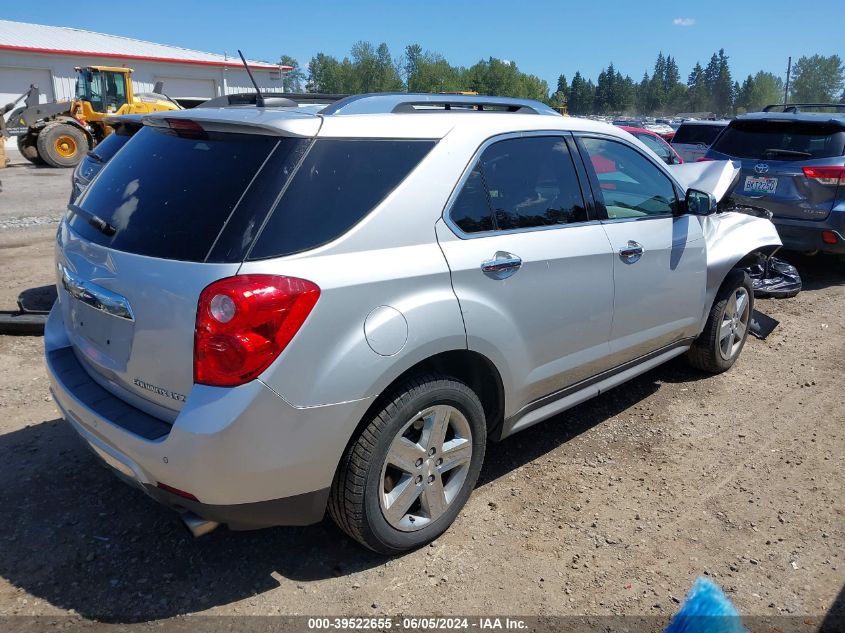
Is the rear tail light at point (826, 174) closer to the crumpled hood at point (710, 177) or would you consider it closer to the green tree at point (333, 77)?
the crumpled hood at point (710, 177)

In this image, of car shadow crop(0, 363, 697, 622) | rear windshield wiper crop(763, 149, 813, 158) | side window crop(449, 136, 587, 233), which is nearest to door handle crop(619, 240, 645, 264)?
side window crop(449, 136, 587, 233)

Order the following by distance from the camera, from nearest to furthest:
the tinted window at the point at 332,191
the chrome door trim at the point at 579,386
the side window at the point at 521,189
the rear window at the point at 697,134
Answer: the tinted window at the point at 332,191
the side window at the point at 521,189
the chrome door trim at the point at 579,386
the rear window at the point at 697,134

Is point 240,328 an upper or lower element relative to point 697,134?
lower

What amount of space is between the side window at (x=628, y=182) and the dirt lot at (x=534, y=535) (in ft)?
4.45

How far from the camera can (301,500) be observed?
2543 mm

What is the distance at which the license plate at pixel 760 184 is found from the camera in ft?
25.2

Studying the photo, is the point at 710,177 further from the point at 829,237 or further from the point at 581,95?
the point at 581,95

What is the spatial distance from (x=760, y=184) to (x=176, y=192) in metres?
7.11

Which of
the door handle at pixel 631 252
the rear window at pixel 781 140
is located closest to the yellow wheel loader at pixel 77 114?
the rear window at pixel 781 140

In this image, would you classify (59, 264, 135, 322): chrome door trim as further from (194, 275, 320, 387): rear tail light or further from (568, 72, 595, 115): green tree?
(568, 72, 595, 115): green tree

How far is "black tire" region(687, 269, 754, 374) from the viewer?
4859 millimetres

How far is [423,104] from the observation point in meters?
3.20

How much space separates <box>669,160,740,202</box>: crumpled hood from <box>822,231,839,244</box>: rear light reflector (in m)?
1.94

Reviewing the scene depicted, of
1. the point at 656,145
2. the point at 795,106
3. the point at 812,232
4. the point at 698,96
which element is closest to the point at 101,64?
the point at 656,145
